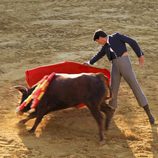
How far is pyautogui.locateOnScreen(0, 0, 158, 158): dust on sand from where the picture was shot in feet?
22.8

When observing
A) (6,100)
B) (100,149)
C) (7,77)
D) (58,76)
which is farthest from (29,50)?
(100,149)


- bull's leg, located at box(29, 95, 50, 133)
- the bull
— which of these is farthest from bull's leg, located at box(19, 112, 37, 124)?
bull's leg, located at box(29, 95, 50, 133)

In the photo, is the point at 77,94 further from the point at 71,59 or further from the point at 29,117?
the point at 71,59

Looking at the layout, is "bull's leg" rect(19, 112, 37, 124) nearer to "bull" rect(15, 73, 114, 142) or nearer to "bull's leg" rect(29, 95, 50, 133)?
"bull" rect(15, 73, 114, 142)

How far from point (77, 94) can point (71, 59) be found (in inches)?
183

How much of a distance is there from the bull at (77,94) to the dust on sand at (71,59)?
0.37 m

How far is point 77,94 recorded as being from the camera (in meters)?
7.07

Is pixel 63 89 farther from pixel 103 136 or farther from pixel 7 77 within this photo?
pixel 7 77

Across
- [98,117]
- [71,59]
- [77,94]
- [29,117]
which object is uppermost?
[77,94]

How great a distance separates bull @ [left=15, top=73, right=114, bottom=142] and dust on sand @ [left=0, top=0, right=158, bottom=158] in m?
0.37

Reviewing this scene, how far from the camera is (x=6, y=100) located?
8.91 m

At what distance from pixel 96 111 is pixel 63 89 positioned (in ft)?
2.17

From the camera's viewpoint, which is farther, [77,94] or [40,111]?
[40,111]

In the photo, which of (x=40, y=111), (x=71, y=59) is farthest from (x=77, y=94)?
(x=71, y=59)
